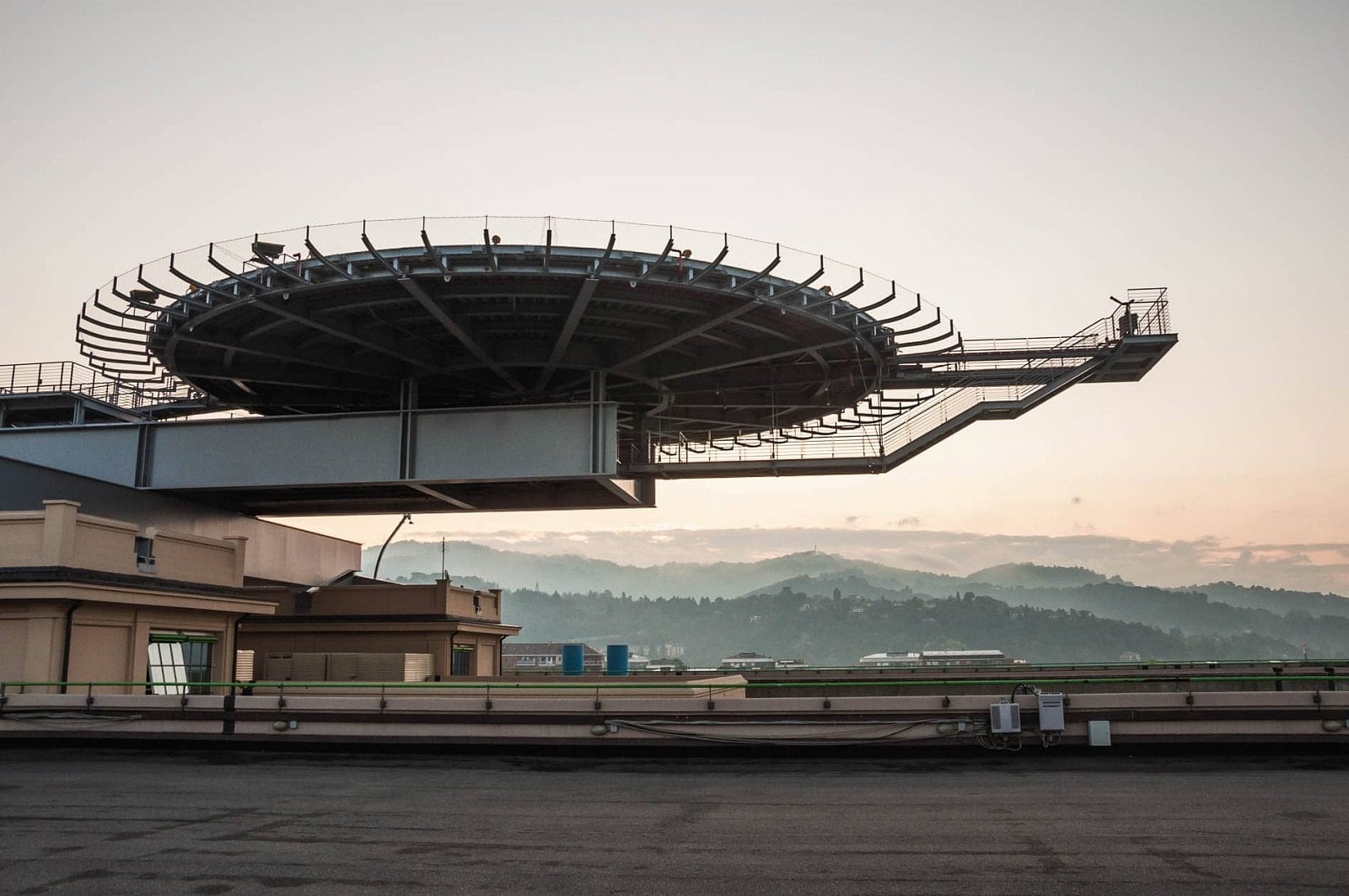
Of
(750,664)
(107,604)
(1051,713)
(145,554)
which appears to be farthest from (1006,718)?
(750,664)

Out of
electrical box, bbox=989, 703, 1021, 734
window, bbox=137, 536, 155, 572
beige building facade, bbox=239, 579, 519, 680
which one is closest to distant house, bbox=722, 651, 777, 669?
beige building facade, bbox=239, 579, 519, 680

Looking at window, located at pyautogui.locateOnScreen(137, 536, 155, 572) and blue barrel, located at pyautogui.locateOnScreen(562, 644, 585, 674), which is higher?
window, located at pyautogui.locateOnScreen(137, 536, 155, 572)

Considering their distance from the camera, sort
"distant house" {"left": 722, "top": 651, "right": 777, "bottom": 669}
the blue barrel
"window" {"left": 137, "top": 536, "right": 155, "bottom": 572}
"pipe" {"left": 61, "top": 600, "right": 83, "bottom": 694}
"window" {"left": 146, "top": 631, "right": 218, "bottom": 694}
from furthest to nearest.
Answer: "distant house" {"left": 722, "top": 651, "right": 777, "bottom": 669}
the blue barrel
"window" {"left": 146, "top": 631, "right": 218, "bottom": 694}
"window" {"left": 137, "top": 536, "right": 155, "bottom": 572}
"pipe" {"left": 61, "top": 600, "right": 83, "bottom": 694}

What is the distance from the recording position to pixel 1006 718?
60.6 feet

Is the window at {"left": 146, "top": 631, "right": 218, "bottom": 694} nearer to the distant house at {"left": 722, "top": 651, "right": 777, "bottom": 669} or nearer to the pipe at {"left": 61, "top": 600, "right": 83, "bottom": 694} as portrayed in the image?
the pipe at {"left": 61, "top": 600, "right": 83, "bottom": 694}

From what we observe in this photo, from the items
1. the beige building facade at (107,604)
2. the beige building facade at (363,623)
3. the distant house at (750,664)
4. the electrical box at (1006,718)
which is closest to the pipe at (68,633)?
the beige building facade at (107,604)

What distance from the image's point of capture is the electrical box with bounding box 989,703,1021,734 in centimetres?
1845

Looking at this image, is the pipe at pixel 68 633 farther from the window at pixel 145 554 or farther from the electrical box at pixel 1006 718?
the electrical box at pixel 1006 718

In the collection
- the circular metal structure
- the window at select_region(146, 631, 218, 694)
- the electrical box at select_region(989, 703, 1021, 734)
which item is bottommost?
the electrical box at select_region(989, 703, 1021, 734)

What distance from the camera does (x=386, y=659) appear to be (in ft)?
123

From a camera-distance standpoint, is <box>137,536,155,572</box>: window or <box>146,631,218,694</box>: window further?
<box>146,631,218,694</box>: window

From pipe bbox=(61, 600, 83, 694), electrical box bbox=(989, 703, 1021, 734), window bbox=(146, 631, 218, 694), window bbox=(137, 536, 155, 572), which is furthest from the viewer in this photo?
window bbox=(146, 631, 218, 694)

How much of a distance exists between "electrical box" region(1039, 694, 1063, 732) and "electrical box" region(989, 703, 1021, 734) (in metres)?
0.43

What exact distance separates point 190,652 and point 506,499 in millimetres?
17999
